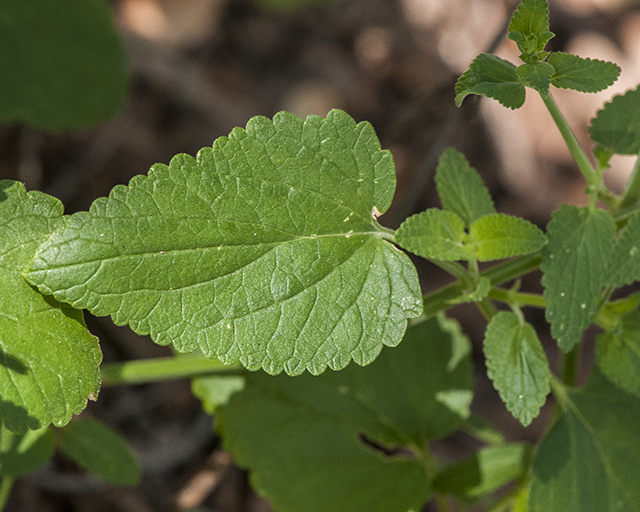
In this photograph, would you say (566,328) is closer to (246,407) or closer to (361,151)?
(361,151)

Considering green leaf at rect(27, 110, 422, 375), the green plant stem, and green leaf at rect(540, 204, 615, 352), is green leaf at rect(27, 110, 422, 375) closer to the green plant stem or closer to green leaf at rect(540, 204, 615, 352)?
green leaf at rect(540, 204, 615, 352)

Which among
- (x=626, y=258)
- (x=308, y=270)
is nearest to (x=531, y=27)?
(x=626, y=258)

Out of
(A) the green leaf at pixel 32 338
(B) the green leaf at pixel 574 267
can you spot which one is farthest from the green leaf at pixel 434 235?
(A) the green leaf at pixel 32 338

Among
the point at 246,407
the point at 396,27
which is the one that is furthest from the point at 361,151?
the point at 396,27

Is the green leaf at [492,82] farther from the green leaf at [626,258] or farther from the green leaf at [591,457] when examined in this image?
the green leaf at [591,457]

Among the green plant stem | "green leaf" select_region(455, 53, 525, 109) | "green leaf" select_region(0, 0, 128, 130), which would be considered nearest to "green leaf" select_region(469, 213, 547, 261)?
"green leaf" select_region(455, 53, 525, 109)

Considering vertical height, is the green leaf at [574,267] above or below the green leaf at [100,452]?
above
